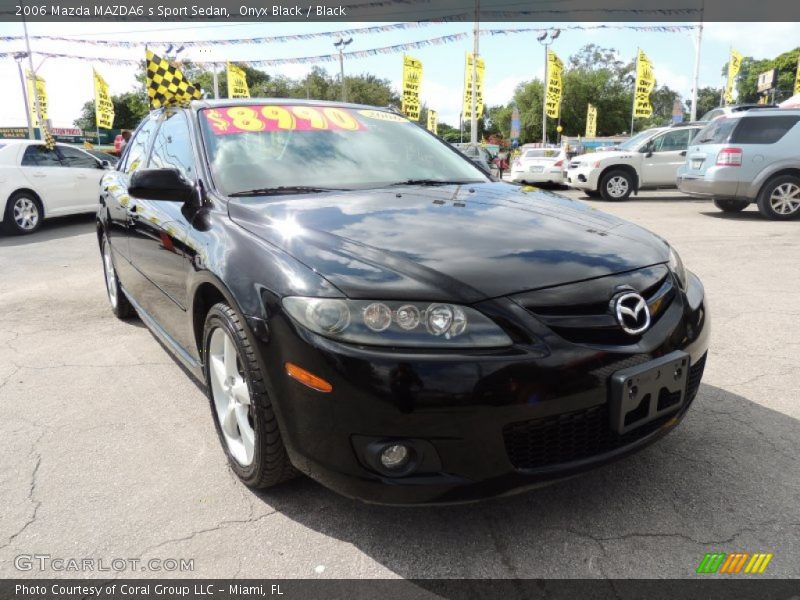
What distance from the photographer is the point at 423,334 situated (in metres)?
1.77

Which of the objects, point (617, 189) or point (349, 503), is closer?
point (349, 503)

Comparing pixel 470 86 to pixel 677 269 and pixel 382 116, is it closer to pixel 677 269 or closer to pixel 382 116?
pixel 382 116

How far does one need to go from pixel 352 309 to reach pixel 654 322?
3.50 ft

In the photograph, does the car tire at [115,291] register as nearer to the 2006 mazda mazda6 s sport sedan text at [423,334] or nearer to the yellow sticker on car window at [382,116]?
the 2006 mazda mazda6 s sport sedan text at [423,334]

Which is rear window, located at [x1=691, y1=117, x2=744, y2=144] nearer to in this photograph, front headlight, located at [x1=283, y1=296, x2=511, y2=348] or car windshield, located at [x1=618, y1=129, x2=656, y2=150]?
car windshield, located at [x1=618, y1=129, x2=656, y2=150]

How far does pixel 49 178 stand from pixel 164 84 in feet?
19.8

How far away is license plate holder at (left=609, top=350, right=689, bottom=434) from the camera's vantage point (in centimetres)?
185

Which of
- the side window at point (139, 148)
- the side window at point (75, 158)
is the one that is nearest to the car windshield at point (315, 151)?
the side window at point (139, 148)

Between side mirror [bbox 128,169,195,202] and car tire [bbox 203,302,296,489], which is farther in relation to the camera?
side mirror [bbox 128,169,195,202]

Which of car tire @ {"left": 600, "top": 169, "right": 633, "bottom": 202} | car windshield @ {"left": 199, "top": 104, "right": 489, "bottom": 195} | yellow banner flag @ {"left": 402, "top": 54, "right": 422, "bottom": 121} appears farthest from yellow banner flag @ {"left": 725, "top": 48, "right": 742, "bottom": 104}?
car windshield @ {"left": 199, "top": 104, "right": 489, "bottom": 195}

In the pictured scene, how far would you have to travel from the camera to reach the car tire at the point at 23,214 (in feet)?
31.6

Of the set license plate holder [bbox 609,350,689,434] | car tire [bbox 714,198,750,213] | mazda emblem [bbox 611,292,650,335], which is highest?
mazda emblem [bbox 611,292,650,335]

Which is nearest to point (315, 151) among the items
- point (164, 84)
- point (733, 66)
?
point (164, 84)

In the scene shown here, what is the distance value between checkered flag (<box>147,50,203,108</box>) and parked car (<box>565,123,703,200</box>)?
420 inches
